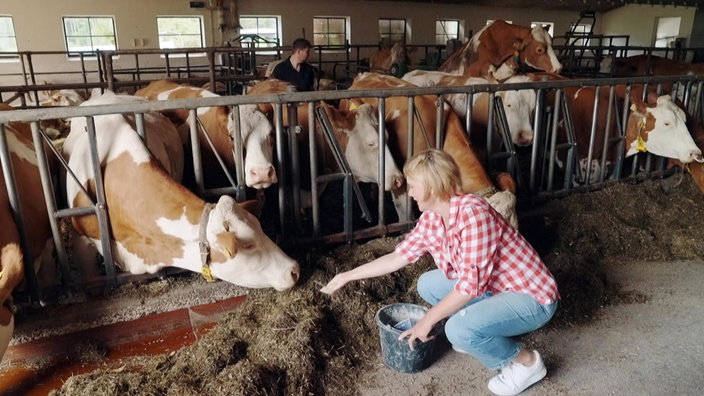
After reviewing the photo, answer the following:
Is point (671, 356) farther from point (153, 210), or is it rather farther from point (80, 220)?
point (80, 220)

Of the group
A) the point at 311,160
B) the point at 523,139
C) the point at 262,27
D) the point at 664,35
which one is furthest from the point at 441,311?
the point at 664,35

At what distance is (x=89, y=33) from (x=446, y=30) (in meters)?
12.4

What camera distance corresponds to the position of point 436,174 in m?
2.41

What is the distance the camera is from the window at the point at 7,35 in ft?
46.8

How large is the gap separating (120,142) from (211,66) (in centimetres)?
373

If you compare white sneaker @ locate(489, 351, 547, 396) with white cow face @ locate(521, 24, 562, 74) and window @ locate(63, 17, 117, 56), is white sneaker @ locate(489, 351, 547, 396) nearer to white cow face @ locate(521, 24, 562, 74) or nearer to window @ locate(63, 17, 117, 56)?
white cow face @ locate(521, 24, 562, 74)

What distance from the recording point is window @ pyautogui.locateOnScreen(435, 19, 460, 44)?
20.7m

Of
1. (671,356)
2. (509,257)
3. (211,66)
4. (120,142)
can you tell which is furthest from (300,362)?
(211,66)

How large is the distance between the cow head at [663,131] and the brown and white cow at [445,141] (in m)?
2.25

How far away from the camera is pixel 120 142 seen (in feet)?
11.2

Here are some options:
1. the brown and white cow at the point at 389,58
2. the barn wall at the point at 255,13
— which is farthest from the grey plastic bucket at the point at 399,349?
the barn wall at the point at 255,13

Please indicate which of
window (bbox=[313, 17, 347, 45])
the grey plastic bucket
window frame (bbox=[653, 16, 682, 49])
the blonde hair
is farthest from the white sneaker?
window frame (bbox=[653, 16, 682, 49])

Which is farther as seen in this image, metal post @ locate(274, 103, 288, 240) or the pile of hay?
metal post @ locate(274, 103, 288, 240)

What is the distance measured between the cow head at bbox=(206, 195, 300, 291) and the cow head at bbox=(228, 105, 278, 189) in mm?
540
